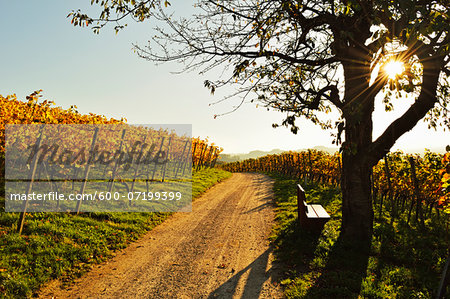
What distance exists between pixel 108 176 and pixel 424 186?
16.5 meters

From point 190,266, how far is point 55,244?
369 centimetres

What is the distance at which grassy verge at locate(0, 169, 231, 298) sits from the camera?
200 inches

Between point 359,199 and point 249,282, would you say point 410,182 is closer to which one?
point 359,199

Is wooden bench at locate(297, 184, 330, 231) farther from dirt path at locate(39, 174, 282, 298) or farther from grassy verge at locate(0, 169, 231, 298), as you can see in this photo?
grassy verge at locate(0, 169, 231, 298)

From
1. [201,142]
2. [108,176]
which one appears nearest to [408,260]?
[108,176]

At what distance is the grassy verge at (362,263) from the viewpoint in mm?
4699

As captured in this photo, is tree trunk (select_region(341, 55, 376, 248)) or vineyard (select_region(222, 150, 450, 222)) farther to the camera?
vineyard (select_region(222, 150, 450, 222))

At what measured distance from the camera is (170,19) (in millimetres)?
5863

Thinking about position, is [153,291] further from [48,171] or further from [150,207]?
[48,171]

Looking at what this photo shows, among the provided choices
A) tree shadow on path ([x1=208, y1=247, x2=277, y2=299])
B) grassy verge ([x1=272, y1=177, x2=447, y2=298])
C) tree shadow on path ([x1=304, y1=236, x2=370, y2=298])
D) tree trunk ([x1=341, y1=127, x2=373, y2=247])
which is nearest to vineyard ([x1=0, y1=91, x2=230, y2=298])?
tree shadow on path ([x1=208, y1=247, x2=277, y2=299])

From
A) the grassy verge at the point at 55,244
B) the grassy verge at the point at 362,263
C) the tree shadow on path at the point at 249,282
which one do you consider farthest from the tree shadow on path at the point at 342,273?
the grassy verge at the point at 55,244

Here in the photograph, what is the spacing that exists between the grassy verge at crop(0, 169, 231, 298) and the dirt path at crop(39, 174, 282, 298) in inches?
13.2

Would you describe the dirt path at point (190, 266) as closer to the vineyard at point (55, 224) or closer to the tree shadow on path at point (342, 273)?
the vineyard at point (55, 224)

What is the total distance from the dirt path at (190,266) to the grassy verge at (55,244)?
33 centimetres
